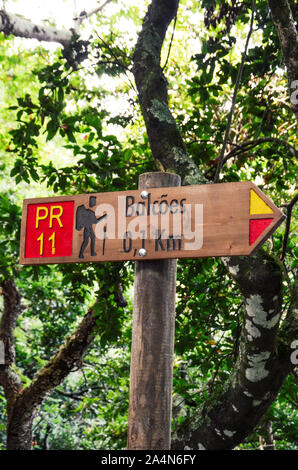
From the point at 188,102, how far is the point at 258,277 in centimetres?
498

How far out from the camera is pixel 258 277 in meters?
2.69

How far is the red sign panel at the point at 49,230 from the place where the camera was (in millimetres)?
2096

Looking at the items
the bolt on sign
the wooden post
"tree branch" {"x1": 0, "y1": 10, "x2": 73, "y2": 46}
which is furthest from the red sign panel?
"tree branch" {"x1": 0, "y1": 10, "x2": 73, "y2": 46}

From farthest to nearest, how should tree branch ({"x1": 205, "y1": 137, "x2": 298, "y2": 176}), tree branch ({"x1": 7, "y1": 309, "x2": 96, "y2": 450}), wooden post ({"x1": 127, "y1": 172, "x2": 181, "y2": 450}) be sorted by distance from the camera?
tree branch ({"x1": 7, "y1": 309, "x2": 96, "y2": 450}), tree branch ({"x1": 205, "y1": 137, "x2": 298, "y2": 176}), wooden post ({"x1": 127, "y1": 172, "x2": 181, "y2": 450})

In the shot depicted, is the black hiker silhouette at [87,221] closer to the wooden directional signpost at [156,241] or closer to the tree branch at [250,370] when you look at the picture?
the wooden directional signpost at [156,241]

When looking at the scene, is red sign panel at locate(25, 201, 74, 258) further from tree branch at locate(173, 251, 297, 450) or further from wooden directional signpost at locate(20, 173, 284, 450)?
tree branch at locate(173, 251, 297, 450)

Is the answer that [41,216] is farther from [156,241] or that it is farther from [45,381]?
[45,381]

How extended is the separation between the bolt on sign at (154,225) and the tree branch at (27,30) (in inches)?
156

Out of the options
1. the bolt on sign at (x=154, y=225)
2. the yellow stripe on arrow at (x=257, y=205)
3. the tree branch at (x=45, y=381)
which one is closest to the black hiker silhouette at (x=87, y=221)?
the bolt on sign at (x=154, y=225)

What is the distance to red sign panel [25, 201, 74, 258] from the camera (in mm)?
2096

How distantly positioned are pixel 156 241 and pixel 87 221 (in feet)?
1.09

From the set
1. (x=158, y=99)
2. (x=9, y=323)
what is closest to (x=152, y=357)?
(x=158, y=99)

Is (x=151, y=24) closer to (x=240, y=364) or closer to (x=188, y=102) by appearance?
(x=240, y=364)
